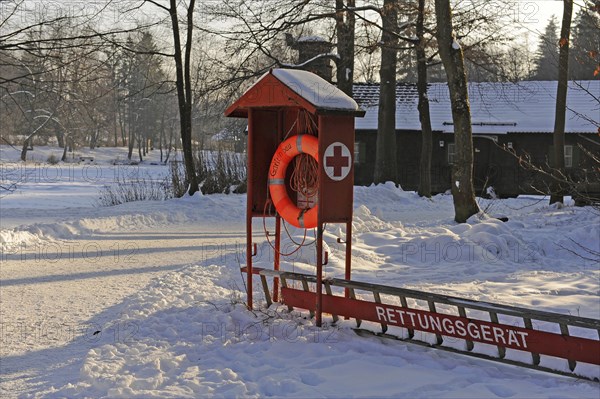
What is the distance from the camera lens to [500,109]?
35.5 metres

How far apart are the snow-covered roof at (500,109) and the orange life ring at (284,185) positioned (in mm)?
26387

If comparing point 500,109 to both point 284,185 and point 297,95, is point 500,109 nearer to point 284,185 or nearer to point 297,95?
point 284,185

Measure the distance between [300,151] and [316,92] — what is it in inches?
28.4

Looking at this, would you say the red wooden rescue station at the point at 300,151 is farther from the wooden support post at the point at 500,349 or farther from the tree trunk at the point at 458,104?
the tree trunk at the point at 458,104

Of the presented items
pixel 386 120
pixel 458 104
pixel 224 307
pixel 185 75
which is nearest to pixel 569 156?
pixel 386 120

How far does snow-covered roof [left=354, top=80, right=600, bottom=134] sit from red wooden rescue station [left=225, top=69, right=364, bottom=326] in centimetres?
2596

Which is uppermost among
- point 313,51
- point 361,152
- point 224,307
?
point 313,51

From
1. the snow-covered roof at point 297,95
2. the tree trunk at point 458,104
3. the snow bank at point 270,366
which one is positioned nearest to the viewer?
the snow bank at point 270,366

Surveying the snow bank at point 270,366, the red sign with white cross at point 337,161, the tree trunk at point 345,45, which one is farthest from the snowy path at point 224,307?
the tree trunk at point 345,45

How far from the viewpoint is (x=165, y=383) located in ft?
19.3

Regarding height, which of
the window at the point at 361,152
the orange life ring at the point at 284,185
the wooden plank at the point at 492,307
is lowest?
the wooden plank at the point at 492,307

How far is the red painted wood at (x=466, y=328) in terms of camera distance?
584 cm

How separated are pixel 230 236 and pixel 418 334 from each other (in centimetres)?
976

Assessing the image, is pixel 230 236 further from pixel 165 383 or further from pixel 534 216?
pixel 165 383
